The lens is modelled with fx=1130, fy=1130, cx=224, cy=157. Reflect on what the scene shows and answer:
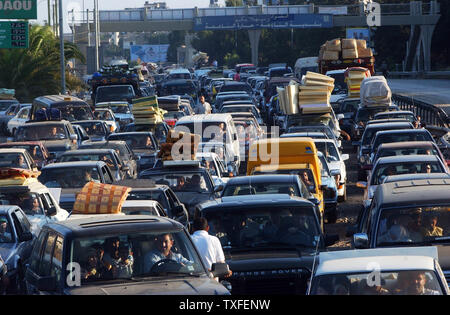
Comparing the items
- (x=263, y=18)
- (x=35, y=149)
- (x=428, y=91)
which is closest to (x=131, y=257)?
(x=35, y=149)

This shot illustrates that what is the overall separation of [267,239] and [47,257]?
3092mm

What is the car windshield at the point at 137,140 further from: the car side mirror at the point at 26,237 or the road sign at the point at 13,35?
the road sign at the point at 13,35

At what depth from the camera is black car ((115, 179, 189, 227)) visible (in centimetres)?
1648

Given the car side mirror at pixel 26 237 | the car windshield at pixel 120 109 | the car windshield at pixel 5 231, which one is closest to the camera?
the car side mirror at pixel 26 237

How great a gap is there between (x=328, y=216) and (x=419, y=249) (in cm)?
1076

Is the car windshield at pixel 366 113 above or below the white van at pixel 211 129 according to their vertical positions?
below

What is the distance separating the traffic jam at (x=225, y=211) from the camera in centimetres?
971

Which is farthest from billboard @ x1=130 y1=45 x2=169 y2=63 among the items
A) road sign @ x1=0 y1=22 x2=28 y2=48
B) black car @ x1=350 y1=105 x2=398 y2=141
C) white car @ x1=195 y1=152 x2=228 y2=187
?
white car @ x1=195 y1=152 x2=228 y2=187

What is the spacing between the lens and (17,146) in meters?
26.3

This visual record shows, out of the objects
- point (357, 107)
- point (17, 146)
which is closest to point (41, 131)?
point (17, 146)

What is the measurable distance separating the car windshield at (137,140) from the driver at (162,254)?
18.9 metres

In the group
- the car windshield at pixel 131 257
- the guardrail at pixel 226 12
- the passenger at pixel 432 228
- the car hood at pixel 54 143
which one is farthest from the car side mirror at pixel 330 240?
the guardrail at pixel 226 12

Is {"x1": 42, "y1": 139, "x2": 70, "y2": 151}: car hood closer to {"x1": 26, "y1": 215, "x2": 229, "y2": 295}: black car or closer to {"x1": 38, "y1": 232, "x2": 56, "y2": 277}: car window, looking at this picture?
{"x1": 38, "y1": 232, "x2": 56, "y2": 277}: car window
